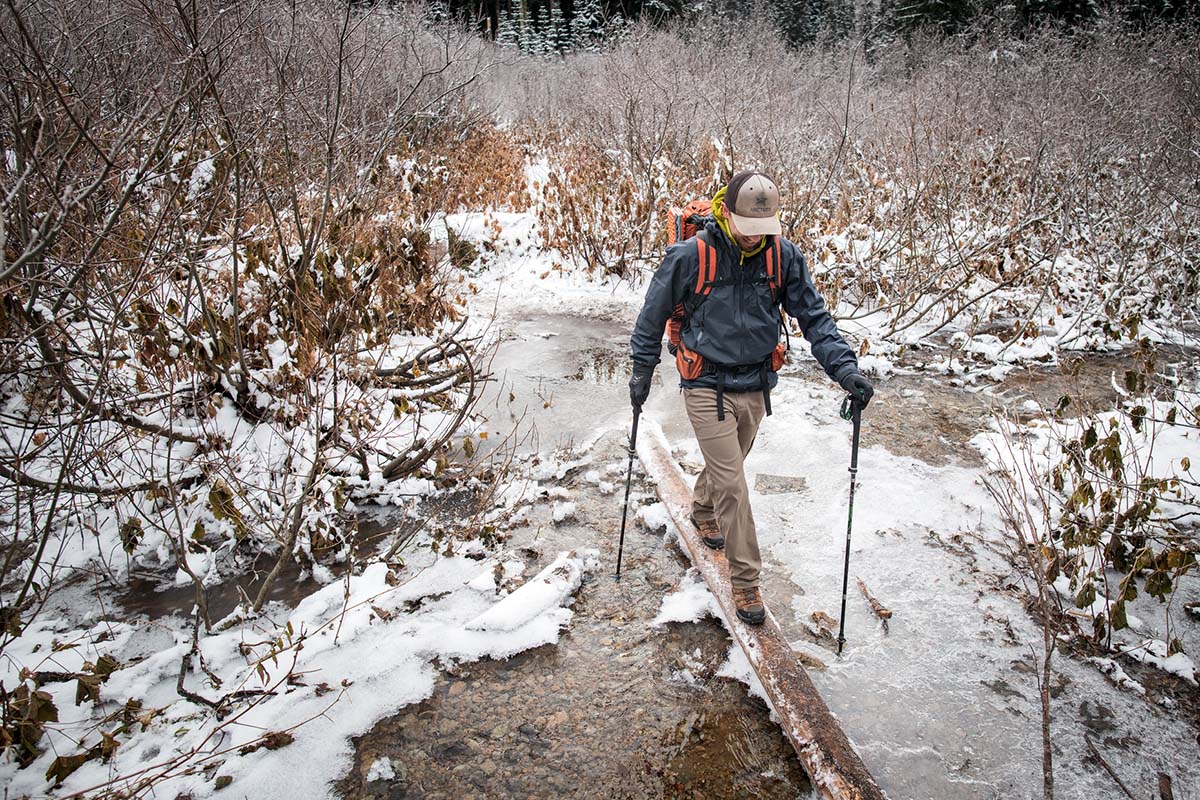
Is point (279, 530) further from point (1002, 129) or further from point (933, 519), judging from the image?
point (1002, 129)

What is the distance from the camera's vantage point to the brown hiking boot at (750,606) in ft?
11.6

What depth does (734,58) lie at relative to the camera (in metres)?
15.6

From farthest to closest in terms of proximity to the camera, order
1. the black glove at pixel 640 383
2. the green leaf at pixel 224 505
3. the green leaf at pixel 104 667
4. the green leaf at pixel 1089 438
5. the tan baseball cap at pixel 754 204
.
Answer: the green leaf at pixel 1089 438 < the green leaf at pixel 224 505 < the black glove at pixel 640 383 < the tan baseball cap at pixel 754 204 < the green leaf at pixel 104 667

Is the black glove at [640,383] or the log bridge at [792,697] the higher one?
the black glove at [640,383]

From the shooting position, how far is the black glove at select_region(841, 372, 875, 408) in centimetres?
338

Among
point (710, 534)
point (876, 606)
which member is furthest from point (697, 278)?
point (876, 606)

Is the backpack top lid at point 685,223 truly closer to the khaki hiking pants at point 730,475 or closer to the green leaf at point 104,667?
the khaki hiking pants at point 730,475

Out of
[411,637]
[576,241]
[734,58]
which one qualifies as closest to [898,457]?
[411,637]

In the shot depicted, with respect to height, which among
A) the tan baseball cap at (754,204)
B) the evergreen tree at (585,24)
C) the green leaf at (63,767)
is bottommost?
the green leaf at (63,767)

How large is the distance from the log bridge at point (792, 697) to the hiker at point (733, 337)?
0.14 m

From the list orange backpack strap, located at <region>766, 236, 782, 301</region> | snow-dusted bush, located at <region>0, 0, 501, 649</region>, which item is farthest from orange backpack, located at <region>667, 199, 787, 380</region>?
snow-dusted bush, located at <region>0, 0, 501, 649</region>

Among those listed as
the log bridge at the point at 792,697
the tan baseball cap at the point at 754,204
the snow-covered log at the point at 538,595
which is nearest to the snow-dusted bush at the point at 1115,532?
the log bridge at the point at 792,697

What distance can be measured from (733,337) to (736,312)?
13cm

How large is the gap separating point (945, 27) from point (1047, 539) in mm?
29032
